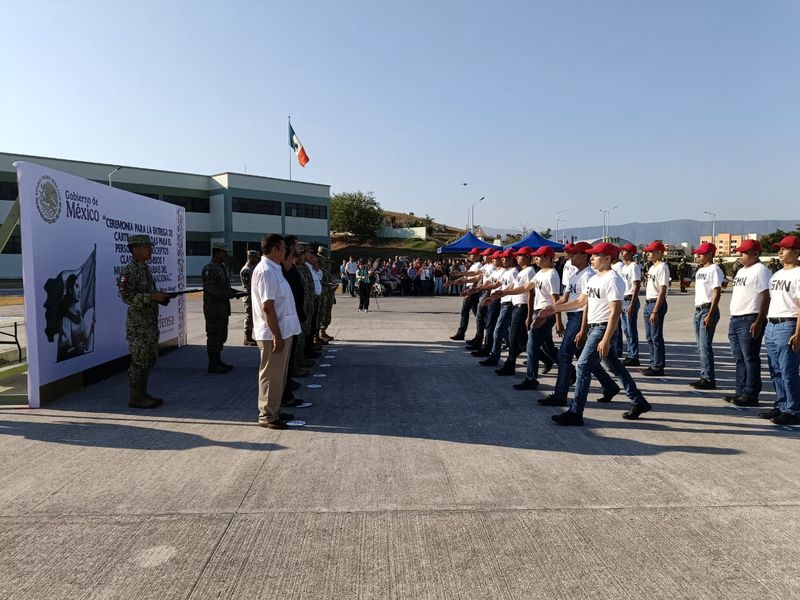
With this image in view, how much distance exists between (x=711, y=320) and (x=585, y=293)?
2414 millimetres

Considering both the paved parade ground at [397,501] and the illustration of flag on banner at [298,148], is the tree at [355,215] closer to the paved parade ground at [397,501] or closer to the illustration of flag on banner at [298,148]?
the illustration of flag on banner at [298,148]

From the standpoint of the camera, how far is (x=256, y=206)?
49.1 metres

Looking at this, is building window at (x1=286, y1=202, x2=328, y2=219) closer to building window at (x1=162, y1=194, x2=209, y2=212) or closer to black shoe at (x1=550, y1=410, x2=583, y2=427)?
building window at (x1=162, y1=194, x2=209, y2=212)

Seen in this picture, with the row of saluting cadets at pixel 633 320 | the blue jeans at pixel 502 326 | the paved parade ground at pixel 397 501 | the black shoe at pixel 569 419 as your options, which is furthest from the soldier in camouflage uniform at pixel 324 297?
the black shoe at pixel 569 419

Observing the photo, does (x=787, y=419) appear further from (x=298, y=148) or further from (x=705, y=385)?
(x=298, y=148)

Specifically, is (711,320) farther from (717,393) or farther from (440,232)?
(440,232)

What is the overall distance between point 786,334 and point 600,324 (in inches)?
74.6

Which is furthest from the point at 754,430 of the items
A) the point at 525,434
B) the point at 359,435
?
the point at 359,435

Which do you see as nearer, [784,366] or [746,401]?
[784,366]

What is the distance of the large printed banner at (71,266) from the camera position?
582cm

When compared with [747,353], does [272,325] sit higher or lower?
higher

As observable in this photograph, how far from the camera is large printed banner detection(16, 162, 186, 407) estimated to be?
5.82 meters

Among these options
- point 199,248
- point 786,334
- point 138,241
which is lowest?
point 786,334

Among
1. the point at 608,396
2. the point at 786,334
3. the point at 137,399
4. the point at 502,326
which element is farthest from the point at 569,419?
the point at 137,399
